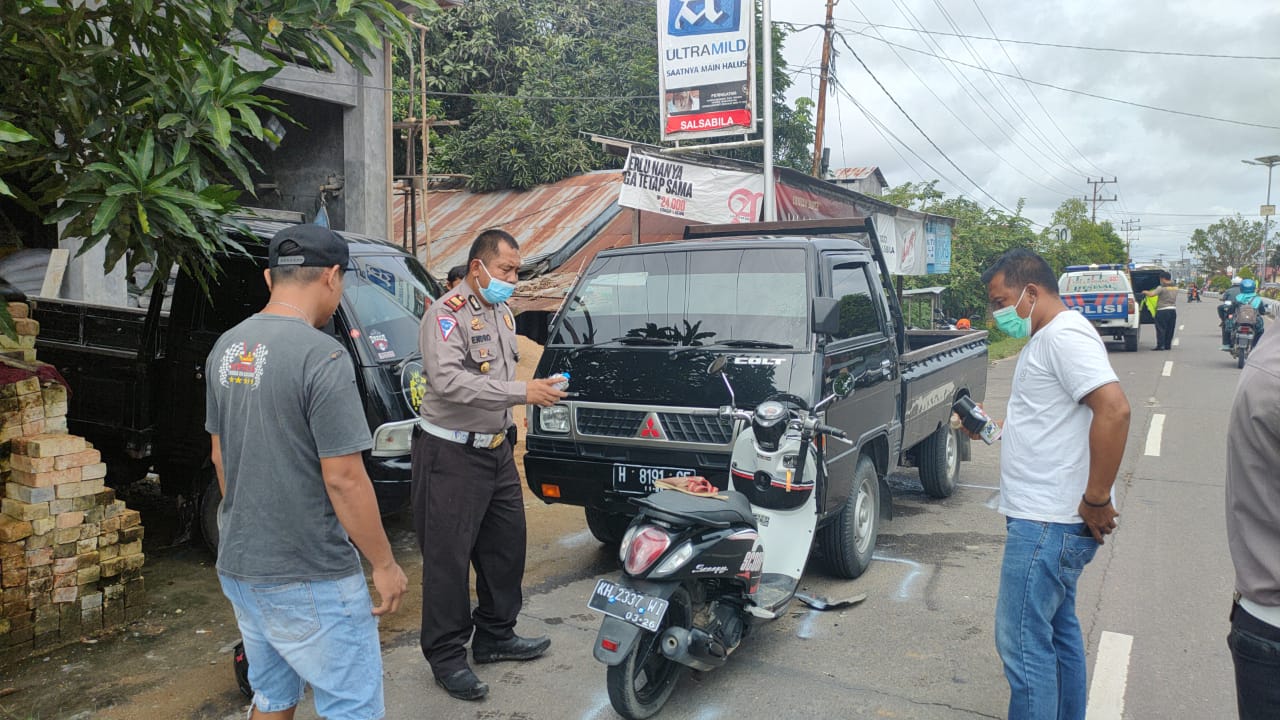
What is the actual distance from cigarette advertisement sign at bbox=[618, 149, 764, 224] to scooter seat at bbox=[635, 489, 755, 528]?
31.8ft

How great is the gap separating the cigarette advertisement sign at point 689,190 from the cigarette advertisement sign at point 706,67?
0.73 m

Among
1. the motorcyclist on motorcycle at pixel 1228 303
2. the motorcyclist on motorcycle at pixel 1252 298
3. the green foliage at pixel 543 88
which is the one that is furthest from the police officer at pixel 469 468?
the motorcyclist on motorcycle at pixel 1228 303

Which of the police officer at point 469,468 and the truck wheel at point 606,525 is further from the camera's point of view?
the truck wheel at point 606,525

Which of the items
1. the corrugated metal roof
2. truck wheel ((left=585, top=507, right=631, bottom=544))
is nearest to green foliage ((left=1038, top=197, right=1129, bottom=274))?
the corrugated metal roof

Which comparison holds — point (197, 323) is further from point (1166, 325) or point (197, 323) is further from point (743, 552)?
point (1166, 325)

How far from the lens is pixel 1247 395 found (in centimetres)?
205

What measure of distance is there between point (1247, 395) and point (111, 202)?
3.73 meters

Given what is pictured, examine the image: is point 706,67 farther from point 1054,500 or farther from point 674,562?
point 1054,500

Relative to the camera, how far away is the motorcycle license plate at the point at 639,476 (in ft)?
15.3

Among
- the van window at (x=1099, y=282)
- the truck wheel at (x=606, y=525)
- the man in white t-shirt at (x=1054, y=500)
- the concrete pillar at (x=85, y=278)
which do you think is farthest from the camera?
the van window at (x=1099, y=282)

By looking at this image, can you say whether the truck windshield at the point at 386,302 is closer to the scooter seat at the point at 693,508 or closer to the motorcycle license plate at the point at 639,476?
the motorcycle license plate at the point at 639,476

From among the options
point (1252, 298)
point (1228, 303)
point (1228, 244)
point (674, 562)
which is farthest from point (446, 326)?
point (1228, 244)

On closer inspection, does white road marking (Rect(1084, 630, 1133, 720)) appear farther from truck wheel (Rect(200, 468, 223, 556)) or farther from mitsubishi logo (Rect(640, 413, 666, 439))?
truck wheel (Rect(200, 468, 223, 556))

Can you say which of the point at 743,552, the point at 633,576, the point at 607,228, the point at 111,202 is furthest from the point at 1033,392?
the point at 607,228
